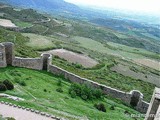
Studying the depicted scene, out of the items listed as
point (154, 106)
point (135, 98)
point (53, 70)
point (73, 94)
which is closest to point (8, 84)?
point (73, 94)

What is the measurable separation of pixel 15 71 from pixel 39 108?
38.5 feet

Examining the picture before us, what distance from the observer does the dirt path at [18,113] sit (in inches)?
936

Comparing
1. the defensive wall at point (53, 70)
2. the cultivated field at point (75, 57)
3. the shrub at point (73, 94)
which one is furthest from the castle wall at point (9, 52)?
the cultivated field at point (75, 57)

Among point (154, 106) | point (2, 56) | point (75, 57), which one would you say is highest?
point (154, 106)

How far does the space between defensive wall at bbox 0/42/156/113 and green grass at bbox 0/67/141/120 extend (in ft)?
4.49

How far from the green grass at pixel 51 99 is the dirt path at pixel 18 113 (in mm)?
1331

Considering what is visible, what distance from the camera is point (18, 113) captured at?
24.4 metres

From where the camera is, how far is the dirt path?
2377cm

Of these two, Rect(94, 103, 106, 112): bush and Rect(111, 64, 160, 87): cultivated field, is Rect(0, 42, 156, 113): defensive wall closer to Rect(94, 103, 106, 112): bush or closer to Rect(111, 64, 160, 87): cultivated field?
Rect(94, 103, 106, 112): bush

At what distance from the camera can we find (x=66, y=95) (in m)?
33.9

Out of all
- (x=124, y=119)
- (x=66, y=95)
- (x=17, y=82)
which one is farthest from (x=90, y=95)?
(x=17, y=82)

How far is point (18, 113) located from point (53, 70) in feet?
62.3

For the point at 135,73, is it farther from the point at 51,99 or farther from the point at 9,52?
the point at 51,99

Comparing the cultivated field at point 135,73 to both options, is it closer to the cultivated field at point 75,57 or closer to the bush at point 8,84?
the cultivated field at point 75,57
